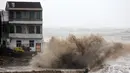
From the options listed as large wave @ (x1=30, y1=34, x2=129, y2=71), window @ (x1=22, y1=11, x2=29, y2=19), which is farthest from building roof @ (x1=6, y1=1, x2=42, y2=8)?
large wave @ (x1=30, y1=34, x2=129, y2=71)

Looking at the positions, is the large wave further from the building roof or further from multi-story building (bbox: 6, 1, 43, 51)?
the building roof

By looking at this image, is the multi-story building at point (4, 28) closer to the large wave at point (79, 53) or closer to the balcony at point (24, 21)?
the balcony at point (24, 21)

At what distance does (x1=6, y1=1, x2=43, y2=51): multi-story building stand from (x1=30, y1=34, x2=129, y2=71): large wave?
14115mm

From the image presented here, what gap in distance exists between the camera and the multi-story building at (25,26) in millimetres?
51188

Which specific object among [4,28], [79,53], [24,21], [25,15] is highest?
[25,15]

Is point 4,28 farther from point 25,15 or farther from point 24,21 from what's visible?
point 25,15

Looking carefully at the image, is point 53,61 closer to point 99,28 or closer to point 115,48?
point 115,48

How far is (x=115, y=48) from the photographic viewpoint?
118 ft

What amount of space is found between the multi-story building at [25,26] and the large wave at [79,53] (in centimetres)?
1412

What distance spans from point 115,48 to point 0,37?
828 inches

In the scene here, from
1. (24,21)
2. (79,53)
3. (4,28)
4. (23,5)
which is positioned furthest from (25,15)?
(79,53)

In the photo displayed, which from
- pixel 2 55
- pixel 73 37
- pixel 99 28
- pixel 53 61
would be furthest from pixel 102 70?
pixel 99 28

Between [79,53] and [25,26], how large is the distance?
1844 centimetres

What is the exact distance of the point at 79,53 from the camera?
3481 cm
